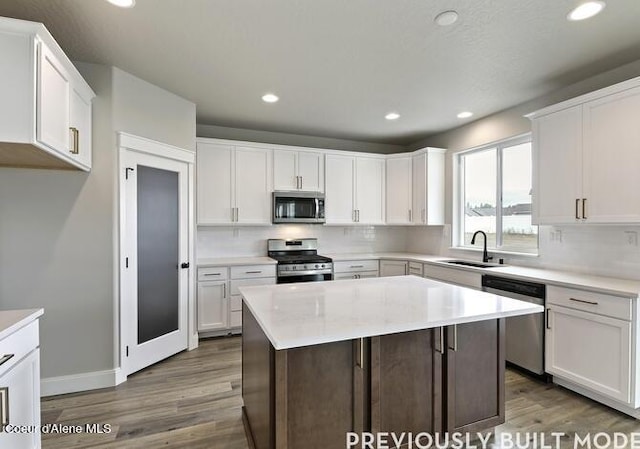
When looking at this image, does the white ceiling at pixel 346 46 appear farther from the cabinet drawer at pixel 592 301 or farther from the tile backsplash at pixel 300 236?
the cabinet drawer at pixel 592 301

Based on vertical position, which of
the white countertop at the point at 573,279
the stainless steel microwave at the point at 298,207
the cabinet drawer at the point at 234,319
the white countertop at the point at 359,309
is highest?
the stainless steel microwave at the point at 298,207

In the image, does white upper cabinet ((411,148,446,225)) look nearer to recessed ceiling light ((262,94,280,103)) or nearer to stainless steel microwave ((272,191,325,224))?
stainless steel microwave ((272,191,325,224))

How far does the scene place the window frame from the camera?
362 cm

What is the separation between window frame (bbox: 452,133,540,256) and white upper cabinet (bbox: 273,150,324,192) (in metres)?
1.94

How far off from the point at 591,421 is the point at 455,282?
1599 mm

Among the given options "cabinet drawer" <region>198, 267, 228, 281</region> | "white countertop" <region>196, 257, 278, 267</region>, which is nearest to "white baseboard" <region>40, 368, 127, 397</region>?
"cabinet drawer" <region>198, 267, 228, 281</region>

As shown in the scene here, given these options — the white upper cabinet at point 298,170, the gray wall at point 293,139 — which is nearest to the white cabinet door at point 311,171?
the white upper cabinet at point 298,170

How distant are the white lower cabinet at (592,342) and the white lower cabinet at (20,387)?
3541 mm

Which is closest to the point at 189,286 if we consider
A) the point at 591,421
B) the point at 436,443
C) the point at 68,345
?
the point at 68,345

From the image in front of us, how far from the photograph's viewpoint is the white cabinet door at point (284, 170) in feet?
14.4

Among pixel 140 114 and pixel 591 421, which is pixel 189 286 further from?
pixel 591 421

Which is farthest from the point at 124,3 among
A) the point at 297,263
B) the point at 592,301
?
the point at 592,301

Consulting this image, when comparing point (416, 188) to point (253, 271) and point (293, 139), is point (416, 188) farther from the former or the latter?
point (253, 271)

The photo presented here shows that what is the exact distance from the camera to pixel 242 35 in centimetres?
226
